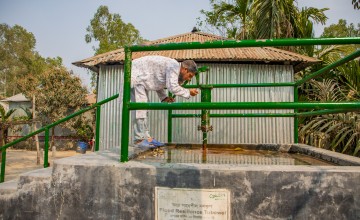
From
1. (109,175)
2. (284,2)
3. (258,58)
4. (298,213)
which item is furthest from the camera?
(284,2)

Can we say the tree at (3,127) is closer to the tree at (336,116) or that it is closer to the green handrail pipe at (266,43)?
the green handrail pipe at (266,43)

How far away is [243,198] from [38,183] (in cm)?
140

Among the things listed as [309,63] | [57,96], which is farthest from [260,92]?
[57,96]

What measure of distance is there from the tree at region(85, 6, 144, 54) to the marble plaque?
26.4 m

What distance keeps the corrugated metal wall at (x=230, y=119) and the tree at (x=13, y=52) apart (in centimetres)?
3621

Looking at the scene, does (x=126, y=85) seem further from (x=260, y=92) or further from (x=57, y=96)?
(x=57, y=96)

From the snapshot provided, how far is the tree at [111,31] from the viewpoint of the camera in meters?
27.5

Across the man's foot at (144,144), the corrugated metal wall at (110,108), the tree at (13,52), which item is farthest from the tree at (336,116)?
the tree at (13,52)

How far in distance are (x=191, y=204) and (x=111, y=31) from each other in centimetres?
2853

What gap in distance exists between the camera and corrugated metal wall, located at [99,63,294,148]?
7.73m

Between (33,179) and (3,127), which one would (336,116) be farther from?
(3,127)

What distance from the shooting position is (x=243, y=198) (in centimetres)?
163

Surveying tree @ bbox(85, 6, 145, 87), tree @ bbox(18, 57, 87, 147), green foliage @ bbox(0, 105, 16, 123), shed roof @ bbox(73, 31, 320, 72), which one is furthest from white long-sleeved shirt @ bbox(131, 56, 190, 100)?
tree @ bbox(85, 6, 145, 87)

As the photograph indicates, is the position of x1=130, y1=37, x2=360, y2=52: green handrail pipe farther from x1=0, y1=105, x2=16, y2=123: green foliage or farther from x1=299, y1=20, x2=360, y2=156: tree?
x1=0, y1=105, x2=16, y2=123: green foliage
